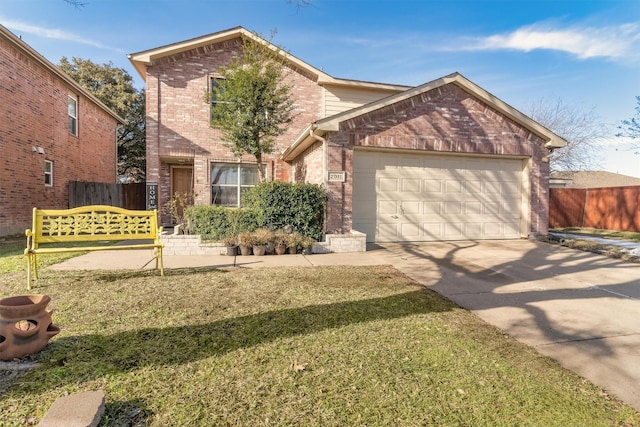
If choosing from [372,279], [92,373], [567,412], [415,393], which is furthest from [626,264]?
[92,373]

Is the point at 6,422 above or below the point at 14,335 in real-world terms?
below

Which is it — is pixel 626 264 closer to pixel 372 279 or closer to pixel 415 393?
pixel 372 279

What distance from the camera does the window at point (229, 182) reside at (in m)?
12.5

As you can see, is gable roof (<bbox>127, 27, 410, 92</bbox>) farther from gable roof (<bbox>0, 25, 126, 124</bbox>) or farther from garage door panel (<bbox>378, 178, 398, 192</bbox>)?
garage door panel (<bbox>378, 178, 398, 192</bbox>)

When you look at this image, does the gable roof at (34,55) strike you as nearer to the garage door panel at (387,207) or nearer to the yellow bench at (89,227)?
the yellow bench at (89,227)

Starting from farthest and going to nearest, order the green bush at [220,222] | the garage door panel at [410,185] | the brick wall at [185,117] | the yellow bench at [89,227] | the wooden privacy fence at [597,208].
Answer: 1. the wooden privacy fence at [597,208]
2. the brick wall at [185,117]
3. the garage door panel at [410,185]
4. the green bush at [220,222]
5. the yellow bench at [89,227]

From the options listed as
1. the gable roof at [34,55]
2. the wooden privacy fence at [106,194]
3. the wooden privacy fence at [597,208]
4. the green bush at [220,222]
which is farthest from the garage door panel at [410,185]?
the gable roof at [34,55]

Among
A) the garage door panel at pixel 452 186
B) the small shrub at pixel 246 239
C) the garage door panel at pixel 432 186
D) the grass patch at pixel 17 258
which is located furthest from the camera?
the garage door panel at pixel 452 186

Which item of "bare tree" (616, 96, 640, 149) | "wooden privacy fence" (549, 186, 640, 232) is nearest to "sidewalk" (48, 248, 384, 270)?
"wooden privacy fence" (549, 186, 640, 232)

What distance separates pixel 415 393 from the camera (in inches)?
88.8

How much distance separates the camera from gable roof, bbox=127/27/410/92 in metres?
11.4

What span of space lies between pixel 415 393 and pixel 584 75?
1784 centimetres

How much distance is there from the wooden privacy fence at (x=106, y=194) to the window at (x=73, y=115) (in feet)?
7.72

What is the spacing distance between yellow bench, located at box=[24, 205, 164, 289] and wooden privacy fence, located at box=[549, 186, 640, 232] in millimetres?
16520
